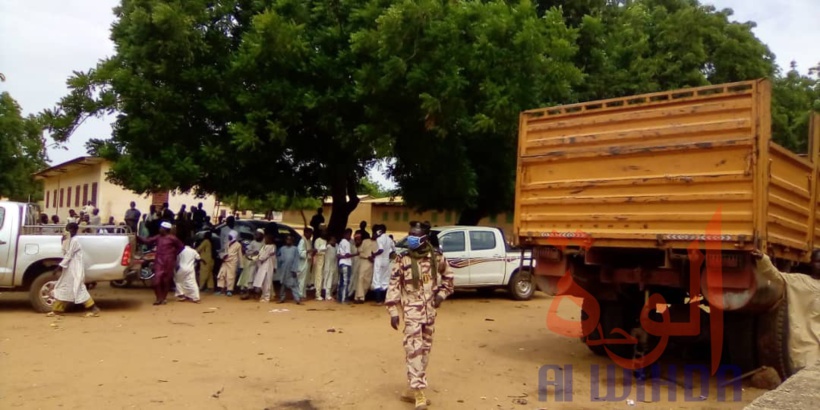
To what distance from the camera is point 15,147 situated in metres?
25.3

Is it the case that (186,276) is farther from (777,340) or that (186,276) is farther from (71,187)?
(71,187)

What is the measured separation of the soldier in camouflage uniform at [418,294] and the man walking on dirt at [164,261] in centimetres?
660

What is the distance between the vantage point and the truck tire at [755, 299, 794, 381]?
7.15 meters

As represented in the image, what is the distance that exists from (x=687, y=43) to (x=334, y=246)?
12.3 metres

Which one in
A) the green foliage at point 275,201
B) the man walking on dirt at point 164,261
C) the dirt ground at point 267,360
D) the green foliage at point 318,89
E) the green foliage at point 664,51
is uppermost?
the green foliage at point 664,51

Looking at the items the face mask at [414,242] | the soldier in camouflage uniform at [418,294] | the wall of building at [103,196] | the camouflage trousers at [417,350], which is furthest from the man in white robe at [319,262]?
the wall of building at [103,196]

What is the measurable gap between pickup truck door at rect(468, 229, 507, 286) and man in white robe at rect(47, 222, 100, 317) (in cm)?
676

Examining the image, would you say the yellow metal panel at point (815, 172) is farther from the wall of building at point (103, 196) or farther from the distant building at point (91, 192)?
the wall of building at point (103, 196)

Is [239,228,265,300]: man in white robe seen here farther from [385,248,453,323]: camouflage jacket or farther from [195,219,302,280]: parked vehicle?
[385,248,453,323]: camouflage jacket

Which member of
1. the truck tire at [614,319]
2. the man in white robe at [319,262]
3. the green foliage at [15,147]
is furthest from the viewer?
the green foliage at [15,147]

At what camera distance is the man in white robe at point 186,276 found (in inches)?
493

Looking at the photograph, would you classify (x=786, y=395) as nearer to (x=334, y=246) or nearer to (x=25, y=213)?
(x=334, y=246)

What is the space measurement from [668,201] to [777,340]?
183cm

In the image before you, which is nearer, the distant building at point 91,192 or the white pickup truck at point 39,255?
the white pickup truck at point 39,255
